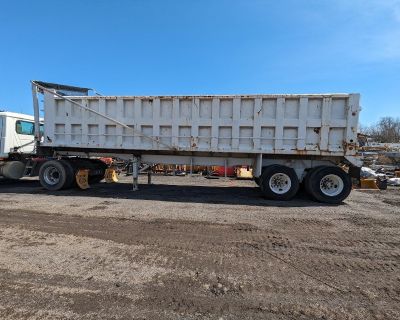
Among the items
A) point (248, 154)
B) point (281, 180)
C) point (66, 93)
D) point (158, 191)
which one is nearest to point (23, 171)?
point (66, 93)

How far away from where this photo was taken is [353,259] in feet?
15.7

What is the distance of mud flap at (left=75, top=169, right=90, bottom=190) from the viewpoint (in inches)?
455

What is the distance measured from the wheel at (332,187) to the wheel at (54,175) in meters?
7.95

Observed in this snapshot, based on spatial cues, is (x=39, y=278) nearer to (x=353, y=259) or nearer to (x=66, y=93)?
(x=353, y=259)

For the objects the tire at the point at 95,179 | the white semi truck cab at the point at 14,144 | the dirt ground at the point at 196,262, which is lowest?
the dirt ground at the point at 196,262

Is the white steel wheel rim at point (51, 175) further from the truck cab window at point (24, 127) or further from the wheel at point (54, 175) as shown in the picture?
the truck cab window at point (24, 127)

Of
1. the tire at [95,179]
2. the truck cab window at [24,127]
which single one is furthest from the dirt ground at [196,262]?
the truck cab window at [24,127]

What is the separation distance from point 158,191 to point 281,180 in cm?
423

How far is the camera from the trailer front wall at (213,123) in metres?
9.80

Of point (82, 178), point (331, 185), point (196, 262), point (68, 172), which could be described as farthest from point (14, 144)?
point (331, 185)

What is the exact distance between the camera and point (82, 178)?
11.8 m

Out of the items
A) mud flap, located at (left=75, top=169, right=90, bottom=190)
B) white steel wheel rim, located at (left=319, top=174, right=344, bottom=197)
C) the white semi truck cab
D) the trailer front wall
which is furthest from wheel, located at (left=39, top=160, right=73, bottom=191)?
white steel wheel rim, located at (left=319, top=174, right=344, bottom=197)

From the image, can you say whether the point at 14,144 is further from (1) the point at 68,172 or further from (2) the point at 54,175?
(1) the point at 68,172

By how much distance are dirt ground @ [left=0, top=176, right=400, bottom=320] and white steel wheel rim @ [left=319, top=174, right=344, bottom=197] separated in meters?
1.31
